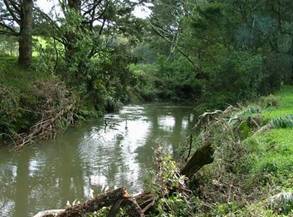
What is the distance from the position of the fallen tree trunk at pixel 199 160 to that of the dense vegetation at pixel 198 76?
302mm

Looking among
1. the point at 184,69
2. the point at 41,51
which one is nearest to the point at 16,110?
the point at 41,51

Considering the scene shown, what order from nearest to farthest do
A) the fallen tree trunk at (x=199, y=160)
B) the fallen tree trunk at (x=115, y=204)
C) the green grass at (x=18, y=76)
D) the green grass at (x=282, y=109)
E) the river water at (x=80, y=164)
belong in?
the fallen tree trunk at (x=115, y=204)
the fallen tree trunk at (x=199, y=160)
the river water at (x=80, y=164)
the green grass at (x=282, y=109)
the green grass at (x=18, y=76)

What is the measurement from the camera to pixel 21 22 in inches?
697

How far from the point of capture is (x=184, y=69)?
→ 30.5 meters

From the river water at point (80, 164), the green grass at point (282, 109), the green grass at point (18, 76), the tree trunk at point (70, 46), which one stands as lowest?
the river water at point (80, 164)

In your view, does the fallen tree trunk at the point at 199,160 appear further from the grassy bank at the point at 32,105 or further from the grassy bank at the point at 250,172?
the grassy bank at the point at 32,105

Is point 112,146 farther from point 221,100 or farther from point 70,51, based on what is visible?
point 221,100

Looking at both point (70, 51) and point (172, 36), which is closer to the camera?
point (70, 51)

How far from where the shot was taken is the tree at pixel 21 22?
1731 centimetres

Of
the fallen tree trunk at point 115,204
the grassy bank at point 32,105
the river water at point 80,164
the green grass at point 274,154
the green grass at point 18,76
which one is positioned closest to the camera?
the fallen tree trunk at point 115,204

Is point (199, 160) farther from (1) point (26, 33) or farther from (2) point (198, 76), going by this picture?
(2) point (198, 76)

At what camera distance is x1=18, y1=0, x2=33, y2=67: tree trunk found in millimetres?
17250

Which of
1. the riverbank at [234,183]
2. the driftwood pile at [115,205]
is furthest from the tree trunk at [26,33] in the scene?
the driftwood pile at [115,205]

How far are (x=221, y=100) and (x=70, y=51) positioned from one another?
281 inches
